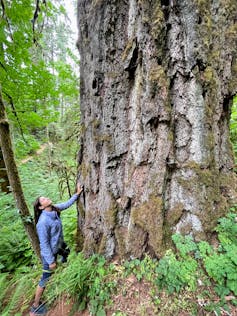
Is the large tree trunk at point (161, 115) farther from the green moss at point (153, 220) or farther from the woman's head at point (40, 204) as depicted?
the woman's head at point (40, 204)

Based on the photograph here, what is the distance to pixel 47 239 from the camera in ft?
8.91

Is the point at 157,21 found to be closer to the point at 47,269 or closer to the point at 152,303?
the point at 152,303

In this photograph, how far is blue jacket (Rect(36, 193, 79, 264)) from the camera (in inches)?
105

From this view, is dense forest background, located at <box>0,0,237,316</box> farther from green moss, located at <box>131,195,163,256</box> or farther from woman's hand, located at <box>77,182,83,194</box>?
woman's hand, located at <box>77,182,83,194</box>

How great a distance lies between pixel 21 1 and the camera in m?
3.43

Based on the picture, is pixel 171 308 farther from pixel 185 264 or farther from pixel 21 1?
pixel 21 1

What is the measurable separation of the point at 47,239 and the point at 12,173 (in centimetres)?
136

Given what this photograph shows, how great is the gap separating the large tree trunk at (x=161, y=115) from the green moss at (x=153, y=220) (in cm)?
1

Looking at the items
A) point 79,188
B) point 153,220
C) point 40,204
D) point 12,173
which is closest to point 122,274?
point 153,220

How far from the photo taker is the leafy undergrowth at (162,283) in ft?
6.04

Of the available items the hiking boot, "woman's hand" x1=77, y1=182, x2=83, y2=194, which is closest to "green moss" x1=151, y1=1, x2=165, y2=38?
"woman's hand" x1=77, y1=182, x2=83, y2=194

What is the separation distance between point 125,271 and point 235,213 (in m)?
1.58

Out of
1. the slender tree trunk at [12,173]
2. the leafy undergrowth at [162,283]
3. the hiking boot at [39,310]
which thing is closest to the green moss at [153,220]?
the leafy undergrowth at [162,283]

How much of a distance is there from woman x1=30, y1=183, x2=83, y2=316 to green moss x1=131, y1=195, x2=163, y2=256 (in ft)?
3.94
